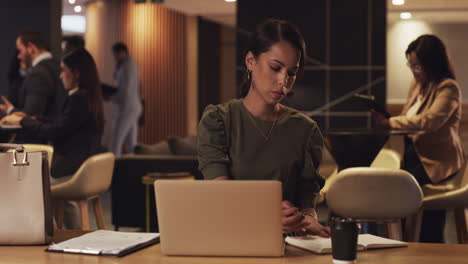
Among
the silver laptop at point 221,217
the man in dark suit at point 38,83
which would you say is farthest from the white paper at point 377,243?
the man in dark suit at point 38,83

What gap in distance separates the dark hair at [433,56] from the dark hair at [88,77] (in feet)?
6.80

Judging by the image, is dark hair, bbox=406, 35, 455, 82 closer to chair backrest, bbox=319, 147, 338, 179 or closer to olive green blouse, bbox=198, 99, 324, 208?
chair backrest, bbox=319, 147, 338, 179

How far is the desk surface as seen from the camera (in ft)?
6.57

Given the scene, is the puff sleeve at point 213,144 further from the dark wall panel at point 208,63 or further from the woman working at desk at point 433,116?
the dark wall panel at point 208,63

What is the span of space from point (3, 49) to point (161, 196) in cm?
598

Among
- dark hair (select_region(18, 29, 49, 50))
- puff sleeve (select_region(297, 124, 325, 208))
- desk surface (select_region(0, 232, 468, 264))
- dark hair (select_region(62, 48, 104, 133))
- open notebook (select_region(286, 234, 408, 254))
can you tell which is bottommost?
desk surface (select_region(0, 232, 468, 264))

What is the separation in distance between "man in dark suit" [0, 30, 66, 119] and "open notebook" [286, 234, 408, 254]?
400 cm

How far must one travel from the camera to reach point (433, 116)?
4688 mm

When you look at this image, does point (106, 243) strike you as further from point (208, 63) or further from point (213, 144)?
point (208, 63)

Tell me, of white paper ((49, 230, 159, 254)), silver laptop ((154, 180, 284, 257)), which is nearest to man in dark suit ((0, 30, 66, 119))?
white paper ((49, 230, 159, 254))

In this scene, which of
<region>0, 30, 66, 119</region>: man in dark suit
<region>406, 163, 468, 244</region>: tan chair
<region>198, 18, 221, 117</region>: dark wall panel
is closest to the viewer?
<region>406, 163, 468, 244</region>: tan chair

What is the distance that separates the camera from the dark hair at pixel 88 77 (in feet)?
16.4

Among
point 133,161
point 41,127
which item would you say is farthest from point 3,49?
point 41,127

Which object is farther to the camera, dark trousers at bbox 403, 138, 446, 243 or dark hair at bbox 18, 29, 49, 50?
dark hair at bbox 18, 29, 49, 50
